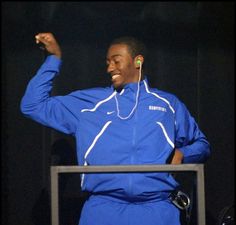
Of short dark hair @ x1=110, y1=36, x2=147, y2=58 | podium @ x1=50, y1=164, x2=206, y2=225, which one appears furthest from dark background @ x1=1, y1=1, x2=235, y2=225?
podium @ x1=50, y1=164, x2=206, y2=225

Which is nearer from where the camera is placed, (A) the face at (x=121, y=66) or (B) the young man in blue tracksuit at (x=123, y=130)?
(B) the young man in blue tracksuit at (x=123, y=130)

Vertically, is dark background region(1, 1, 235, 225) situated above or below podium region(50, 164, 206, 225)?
above

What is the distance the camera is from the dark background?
346 cm

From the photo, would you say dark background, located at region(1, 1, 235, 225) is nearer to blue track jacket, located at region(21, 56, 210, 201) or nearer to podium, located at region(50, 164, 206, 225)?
blue track jacket, located at region(21, 56, 210, 201)

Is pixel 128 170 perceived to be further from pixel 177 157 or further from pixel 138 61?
pixel 138 61

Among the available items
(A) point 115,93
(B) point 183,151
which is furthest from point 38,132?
(B) point 183,151

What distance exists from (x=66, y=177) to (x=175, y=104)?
643 millimetres

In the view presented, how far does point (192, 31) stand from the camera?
11.6 ft

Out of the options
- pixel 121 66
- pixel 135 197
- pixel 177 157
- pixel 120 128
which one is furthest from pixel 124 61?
pixel 135 197

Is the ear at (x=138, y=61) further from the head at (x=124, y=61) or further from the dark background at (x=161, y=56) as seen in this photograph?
the dark background at (x=161, y=56)

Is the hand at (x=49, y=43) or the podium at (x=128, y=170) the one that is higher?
the hand at (x=49, y=43)

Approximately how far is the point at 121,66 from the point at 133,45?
128 mm

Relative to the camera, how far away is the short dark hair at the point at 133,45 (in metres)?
3.24

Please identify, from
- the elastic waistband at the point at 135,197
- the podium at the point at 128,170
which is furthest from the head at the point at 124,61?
the podium at the point at 128,170
